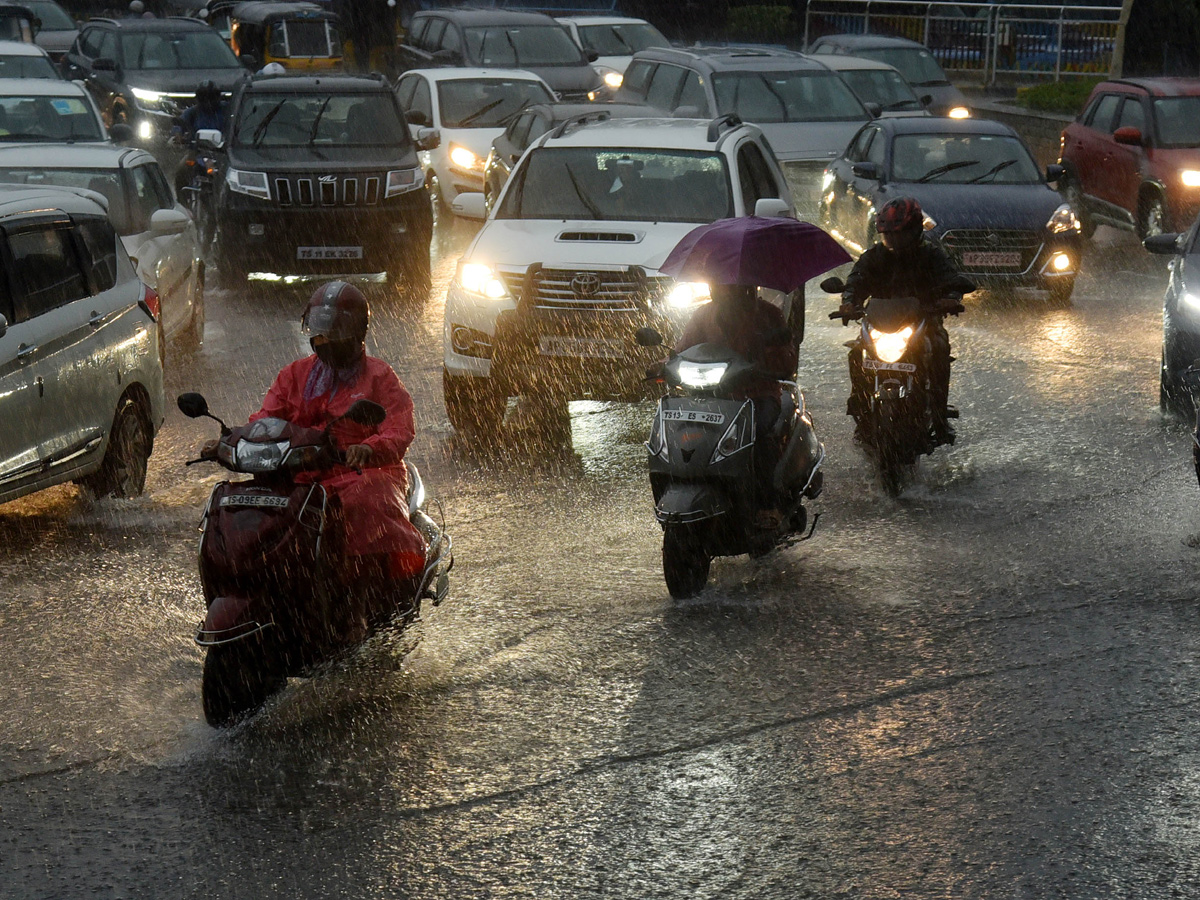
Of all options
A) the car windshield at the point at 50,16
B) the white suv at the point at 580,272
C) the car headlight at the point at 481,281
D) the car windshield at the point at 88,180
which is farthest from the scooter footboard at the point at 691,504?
the car windshield at the point at 50,16

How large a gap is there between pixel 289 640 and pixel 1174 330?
23.0 ft

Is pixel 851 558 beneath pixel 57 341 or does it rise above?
beneath

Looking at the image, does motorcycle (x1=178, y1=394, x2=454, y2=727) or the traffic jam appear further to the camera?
motorcycle (x1=178, y1=394, x2=454, y2=727)

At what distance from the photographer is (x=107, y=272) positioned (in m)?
9.66

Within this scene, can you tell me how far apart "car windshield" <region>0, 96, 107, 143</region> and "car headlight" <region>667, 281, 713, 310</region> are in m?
8.52

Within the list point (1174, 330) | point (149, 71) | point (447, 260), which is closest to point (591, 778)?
point (1174, 330)

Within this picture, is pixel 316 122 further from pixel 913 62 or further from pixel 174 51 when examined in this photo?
pixel 913 62

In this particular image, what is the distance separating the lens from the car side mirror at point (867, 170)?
17.0 meters

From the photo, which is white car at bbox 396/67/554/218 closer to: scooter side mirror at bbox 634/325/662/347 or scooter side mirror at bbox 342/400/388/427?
scooter side mirror at bbox 634/325/662/347

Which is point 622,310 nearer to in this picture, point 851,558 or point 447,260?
point 851,558

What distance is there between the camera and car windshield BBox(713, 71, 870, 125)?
20.8 meters

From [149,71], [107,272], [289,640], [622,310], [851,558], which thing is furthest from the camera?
[149,71]

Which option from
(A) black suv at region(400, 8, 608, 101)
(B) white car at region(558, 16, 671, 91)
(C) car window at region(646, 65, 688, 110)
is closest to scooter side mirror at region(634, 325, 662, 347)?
(C) car window at region(646, 65, 688, 110)

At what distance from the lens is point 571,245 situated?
11.0m
